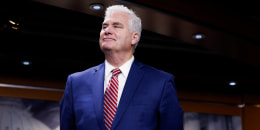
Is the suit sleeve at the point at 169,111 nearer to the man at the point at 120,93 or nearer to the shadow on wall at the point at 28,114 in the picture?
the man at the point at 120,93


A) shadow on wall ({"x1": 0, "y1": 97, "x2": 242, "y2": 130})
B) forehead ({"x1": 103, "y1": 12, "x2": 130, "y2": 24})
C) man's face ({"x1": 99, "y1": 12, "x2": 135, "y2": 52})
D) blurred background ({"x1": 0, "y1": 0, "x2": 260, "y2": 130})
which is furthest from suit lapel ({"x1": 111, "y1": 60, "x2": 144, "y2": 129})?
shadow on wall ({"x1": 0, "y1": 97, "x2": 242, "y2": 130})

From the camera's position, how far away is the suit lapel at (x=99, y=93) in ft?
5.09

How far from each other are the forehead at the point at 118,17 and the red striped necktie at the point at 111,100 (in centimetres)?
27

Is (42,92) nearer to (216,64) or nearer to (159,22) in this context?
(159,22)

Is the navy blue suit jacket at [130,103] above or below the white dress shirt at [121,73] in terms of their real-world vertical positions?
below

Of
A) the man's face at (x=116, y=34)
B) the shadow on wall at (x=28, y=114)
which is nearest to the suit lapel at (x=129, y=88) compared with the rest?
the man's face at (x=116, y=34)

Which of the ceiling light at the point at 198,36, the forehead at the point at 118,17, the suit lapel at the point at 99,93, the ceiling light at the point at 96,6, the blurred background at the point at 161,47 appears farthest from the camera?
the ceiling light at the point at 198,36

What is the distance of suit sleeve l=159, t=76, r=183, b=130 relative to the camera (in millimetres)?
1606

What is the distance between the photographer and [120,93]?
1.65 m

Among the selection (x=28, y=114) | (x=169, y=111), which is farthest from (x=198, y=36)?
(x=169, y=111)

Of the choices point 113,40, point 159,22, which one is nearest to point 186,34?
point 159,22

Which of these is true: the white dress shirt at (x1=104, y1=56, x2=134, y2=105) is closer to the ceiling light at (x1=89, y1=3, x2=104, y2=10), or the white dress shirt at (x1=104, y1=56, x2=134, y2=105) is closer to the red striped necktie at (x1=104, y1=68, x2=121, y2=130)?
the red striped necktie at (x1=104, y1=68, x2=121, y2=130)

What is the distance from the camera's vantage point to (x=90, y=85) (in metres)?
1.67

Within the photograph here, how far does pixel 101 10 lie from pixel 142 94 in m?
2.50
